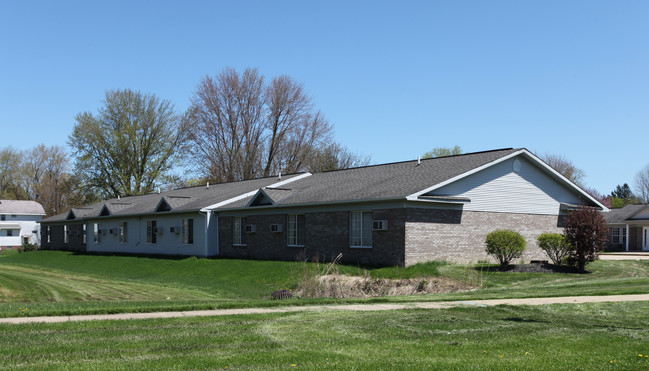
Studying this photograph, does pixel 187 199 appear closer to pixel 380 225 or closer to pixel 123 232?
pixel 123 232

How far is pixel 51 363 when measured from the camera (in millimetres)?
7660

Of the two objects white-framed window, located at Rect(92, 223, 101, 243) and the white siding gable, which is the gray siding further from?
the white siding gable

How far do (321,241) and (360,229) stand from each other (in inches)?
92.7

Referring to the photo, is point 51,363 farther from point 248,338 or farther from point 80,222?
point 80,222

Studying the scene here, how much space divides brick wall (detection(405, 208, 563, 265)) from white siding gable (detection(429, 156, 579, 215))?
1.45ft

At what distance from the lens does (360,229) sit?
25875mm

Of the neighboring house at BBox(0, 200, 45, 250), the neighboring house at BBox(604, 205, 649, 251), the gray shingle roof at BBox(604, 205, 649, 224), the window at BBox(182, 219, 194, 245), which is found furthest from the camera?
the neighboring house at BBox(0, 200, 45, 250)

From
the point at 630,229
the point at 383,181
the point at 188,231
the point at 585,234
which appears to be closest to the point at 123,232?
the point at 188,231

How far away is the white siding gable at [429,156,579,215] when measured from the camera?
26.3m

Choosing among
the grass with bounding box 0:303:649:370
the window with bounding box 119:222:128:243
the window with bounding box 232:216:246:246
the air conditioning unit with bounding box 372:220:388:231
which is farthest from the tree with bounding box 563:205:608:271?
the window with bounding box 119:222:128:243

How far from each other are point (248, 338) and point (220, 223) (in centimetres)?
2588

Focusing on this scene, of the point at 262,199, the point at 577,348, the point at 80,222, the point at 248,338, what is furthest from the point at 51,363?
the point at 80,222

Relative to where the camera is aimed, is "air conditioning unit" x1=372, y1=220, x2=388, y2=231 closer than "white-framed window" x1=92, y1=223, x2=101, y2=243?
Yes

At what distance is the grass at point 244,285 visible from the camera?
15500 millimetres
